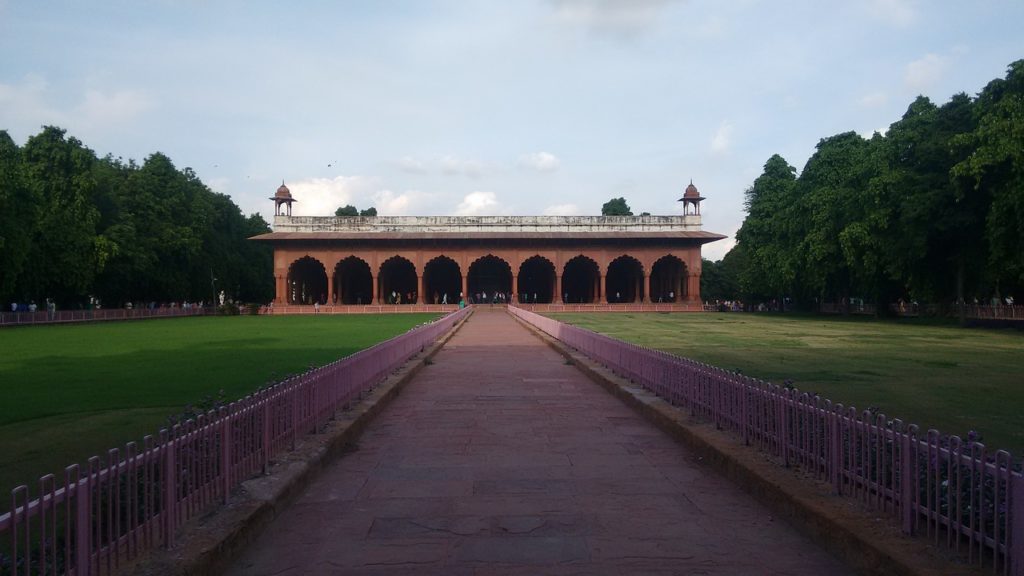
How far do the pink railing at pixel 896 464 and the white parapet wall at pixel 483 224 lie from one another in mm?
42917

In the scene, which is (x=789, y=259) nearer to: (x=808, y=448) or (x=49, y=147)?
(x=808, y=448)

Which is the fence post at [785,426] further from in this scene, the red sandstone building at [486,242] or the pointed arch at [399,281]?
the pointed arch at [399,281]

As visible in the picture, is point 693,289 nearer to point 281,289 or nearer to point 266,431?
point 281,289

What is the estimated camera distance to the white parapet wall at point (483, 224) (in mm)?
49156

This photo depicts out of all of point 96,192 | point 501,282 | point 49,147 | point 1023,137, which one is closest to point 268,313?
point 96,192

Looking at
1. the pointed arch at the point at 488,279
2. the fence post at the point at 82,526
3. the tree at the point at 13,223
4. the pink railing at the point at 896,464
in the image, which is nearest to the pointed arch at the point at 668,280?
the pointed arch at the point at 488,279

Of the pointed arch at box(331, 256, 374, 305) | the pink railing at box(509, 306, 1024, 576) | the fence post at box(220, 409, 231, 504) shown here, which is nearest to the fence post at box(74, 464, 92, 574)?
the fence post at box(220, 409, 231, 504)

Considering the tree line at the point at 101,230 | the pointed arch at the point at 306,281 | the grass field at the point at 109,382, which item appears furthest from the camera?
the pointed arch at the point at 306,281

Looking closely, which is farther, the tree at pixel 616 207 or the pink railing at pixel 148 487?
the tree at pixel 616 207

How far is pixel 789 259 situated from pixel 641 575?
34492 mm

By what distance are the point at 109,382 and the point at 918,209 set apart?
24.0 metres

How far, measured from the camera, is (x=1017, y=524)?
302cm

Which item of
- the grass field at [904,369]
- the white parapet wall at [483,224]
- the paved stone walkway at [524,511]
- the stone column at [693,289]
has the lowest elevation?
the paved stone walkway at [524,511]

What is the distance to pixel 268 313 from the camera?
46438 millimetres
